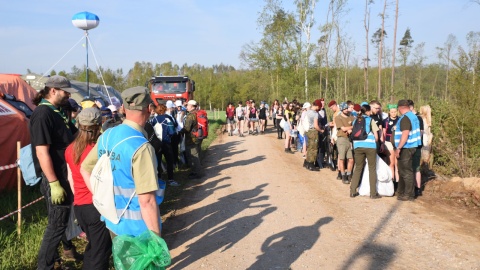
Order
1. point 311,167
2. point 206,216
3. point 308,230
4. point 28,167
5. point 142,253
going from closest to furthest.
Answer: point 142,253, point 28,167, point 308,230, point 206,216, point 311,167

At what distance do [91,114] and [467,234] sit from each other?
5.42 meters

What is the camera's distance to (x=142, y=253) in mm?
2477

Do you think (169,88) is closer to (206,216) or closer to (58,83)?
(206,216)

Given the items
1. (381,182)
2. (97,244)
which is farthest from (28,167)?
(381,182)

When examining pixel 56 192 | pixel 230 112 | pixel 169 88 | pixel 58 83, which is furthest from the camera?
pixel 169 88

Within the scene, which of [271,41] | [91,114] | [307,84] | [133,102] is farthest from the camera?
[271,41]

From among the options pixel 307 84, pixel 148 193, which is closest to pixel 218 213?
pixel 148 193

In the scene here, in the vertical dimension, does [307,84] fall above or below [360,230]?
above

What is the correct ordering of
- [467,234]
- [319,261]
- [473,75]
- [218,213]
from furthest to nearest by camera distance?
[473,75]
[218,213]
[467,234]
[319,261]

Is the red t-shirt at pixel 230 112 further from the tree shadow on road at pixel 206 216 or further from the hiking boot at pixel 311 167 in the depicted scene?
the tree shadow on road at pixel 206 216

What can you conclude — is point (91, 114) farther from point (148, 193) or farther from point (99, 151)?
point (148, 193)

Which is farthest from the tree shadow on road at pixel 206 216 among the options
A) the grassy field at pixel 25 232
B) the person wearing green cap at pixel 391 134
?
the person wearing green cap at pixel 391 134

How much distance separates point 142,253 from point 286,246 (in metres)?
3.28

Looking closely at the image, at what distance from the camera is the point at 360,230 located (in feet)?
19.9
